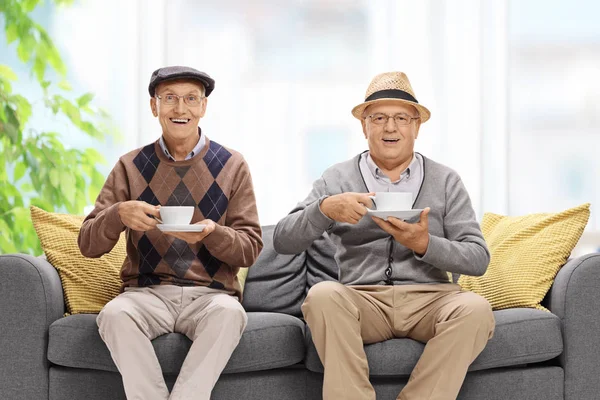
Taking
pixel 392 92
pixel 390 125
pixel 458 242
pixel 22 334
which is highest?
pixel 392 92

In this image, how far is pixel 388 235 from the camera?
252cm

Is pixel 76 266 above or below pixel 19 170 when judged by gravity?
below

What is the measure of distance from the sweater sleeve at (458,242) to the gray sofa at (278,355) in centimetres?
23

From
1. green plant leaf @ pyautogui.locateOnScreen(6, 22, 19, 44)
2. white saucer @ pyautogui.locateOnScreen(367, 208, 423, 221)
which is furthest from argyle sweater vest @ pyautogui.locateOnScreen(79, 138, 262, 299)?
green plant leaf @ pyautogui.locateOnScreen(6, 22, 19, 44)

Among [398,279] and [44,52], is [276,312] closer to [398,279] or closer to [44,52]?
[398,279]

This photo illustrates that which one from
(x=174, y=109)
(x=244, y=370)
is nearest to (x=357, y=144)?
(x=174, y=109)

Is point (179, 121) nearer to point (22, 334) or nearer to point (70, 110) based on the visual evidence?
point (22, 334)

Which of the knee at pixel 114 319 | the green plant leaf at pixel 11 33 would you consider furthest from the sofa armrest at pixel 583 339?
the green plant leaf at pixel 11 33

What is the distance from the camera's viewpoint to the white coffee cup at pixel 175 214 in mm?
2186

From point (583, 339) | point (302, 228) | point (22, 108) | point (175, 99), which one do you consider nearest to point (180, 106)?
point (175, 99)

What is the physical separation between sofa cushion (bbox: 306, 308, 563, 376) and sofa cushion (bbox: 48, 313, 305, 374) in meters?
0.09

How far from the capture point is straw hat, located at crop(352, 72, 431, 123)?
2559 millimetres

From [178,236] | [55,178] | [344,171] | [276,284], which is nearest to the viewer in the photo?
[178,236]

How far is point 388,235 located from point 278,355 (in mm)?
540
